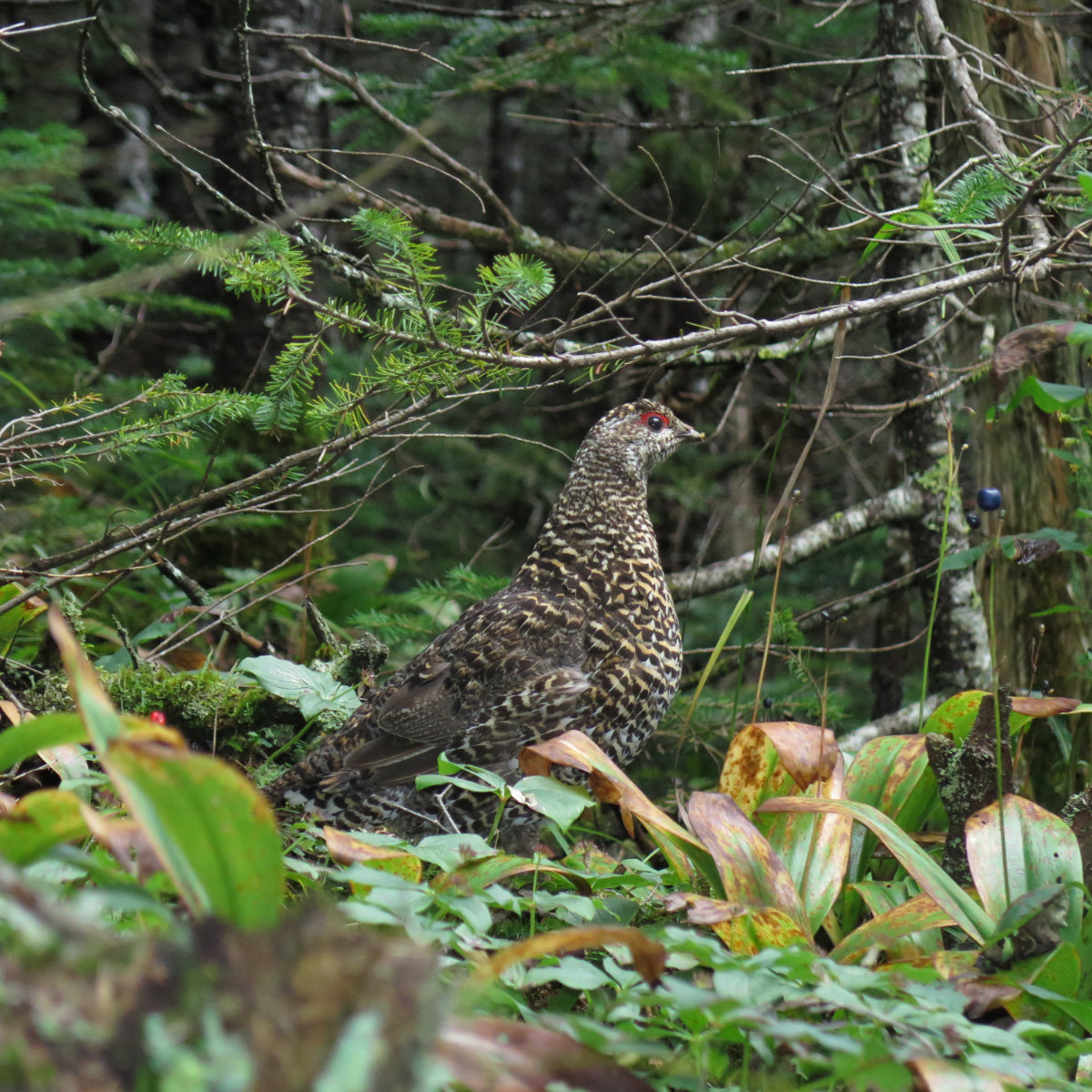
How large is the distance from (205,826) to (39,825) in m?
0.38

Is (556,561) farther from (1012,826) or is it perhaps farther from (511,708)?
Result: (1012,826)

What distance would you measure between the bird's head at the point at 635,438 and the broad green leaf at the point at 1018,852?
2.00 meters

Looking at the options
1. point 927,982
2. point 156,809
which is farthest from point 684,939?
point 156,809

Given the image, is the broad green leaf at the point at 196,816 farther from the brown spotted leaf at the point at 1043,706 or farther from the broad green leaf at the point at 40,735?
the brown spotted leaf at the point at 1043,706

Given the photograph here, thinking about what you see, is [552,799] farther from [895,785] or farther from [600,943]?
[895,785]

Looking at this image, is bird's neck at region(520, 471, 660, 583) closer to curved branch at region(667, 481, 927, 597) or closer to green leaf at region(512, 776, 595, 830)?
curved branch at region(667, 481, 927, 597)

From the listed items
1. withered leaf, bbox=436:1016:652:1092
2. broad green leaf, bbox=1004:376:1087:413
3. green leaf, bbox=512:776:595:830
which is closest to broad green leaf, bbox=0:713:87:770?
withered leaf, bbox=436:1016:652:1092

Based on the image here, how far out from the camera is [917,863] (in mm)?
2363

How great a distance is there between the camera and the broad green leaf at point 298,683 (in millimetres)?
3398

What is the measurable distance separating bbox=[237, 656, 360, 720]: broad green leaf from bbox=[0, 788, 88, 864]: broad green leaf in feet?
5.51

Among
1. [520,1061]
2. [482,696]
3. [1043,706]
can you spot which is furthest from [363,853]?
[1043,706]

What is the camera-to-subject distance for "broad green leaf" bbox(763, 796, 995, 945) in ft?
7.45

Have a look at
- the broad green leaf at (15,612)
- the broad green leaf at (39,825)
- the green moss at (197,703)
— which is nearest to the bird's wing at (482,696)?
the green moss at (197,703)

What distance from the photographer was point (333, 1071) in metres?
0.91
